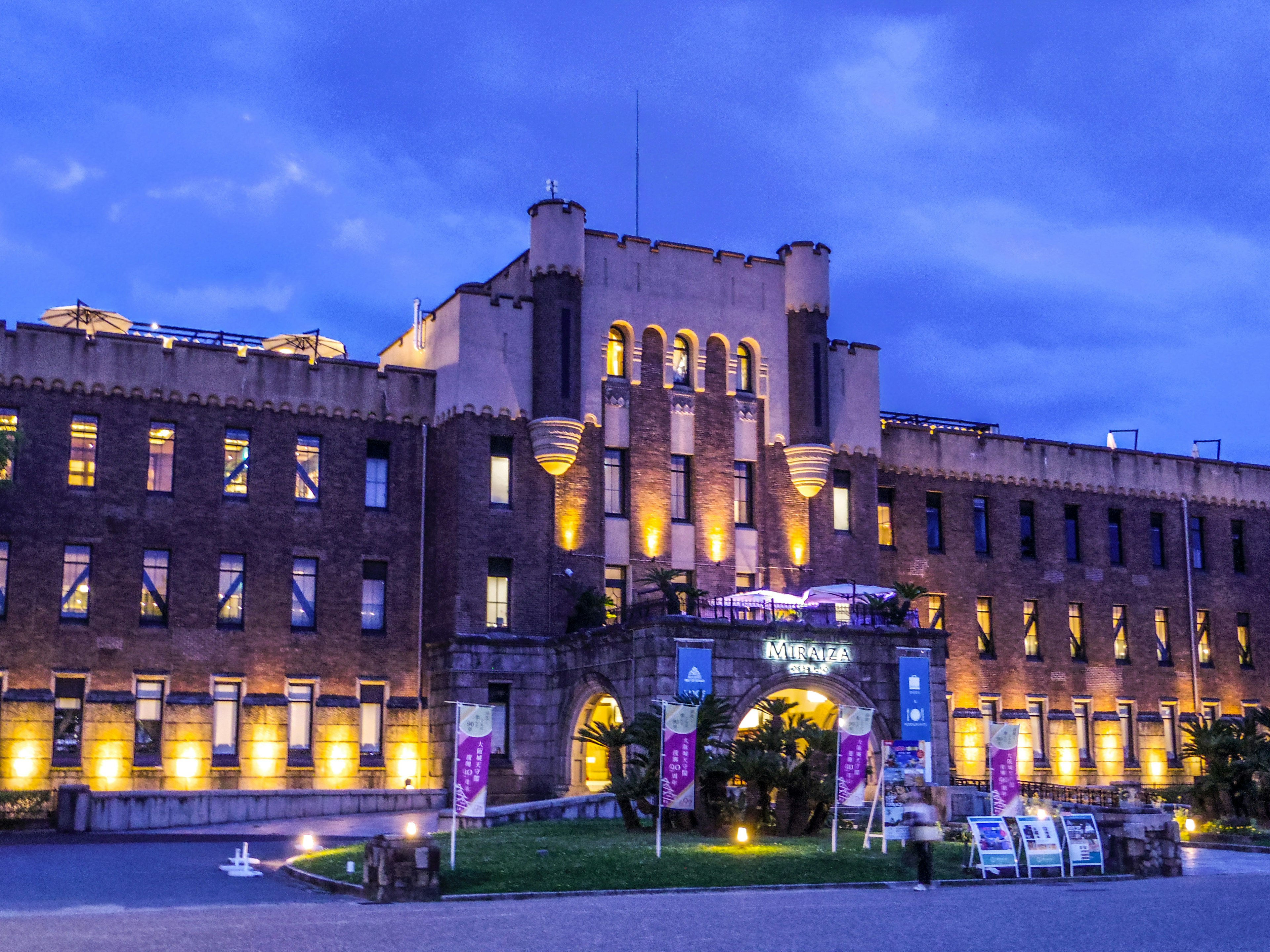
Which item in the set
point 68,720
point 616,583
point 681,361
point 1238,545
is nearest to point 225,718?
point 68,720

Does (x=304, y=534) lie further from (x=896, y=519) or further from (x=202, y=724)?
(x=896, y=519)

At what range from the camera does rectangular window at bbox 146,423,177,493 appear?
42812 millimetres

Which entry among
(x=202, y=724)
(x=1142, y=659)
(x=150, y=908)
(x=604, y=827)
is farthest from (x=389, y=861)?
(x=1142, y=659)

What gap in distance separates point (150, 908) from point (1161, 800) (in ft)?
103

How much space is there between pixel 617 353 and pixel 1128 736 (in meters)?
25.3

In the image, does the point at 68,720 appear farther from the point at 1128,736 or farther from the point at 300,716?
the point at 1128,736

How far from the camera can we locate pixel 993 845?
26094 mm

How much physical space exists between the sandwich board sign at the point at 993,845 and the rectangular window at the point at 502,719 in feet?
64.8

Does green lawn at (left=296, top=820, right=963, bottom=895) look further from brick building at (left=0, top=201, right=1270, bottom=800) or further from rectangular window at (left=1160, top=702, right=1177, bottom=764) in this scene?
rectangular window at (left=1160, top=702, right=1177, bottom=764)

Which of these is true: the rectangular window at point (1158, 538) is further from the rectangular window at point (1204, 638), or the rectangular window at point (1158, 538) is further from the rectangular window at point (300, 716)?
the rectangular window at point (300, 716)

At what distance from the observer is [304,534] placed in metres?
44.3

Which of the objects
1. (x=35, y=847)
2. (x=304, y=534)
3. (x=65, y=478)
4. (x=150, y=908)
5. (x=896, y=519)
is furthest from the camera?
(x=896, y=519)

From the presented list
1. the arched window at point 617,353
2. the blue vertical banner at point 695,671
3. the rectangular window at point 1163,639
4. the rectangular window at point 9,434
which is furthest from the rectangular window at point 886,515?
the rectangular window at point 9,434

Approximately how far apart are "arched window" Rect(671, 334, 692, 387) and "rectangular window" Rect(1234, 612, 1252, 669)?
87.1 feet
